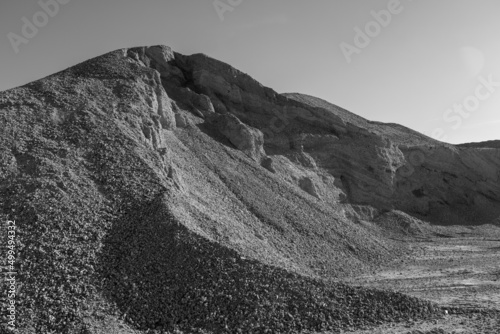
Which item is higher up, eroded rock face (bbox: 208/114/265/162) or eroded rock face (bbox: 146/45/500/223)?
eroded rock face (bbox: 146/45/500/223)

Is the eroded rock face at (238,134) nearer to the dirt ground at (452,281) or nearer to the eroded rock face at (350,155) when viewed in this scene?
the eroded rock face at (350,155)

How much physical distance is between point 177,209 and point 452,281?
49.4ft

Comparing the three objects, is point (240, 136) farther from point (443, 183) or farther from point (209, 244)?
point (443, 183)

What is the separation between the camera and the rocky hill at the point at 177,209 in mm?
14031

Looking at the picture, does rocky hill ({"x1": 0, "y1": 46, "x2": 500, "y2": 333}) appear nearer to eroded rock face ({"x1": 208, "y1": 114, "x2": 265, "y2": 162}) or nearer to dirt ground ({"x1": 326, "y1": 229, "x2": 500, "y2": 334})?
eroded rock face ({"x1": 208, "y1": 114, "x2": 265, "y2": 162})

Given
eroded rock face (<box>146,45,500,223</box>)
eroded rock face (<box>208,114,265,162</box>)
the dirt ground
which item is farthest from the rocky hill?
the dirt ground

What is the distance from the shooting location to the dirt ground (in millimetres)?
14711

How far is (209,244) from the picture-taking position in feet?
53.5

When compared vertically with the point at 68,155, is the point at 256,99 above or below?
above

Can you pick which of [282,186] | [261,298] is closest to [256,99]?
[282,186]

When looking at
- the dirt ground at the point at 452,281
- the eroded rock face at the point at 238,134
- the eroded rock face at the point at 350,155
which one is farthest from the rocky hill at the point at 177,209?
the dirt ground at the point at 452,281

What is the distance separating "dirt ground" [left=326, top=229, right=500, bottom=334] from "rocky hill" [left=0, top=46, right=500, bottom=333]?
1.10 metres

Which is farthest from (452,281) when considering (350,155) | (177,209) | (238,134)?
(350,155)

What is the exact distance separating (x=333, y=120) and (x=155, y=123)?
2437cm
